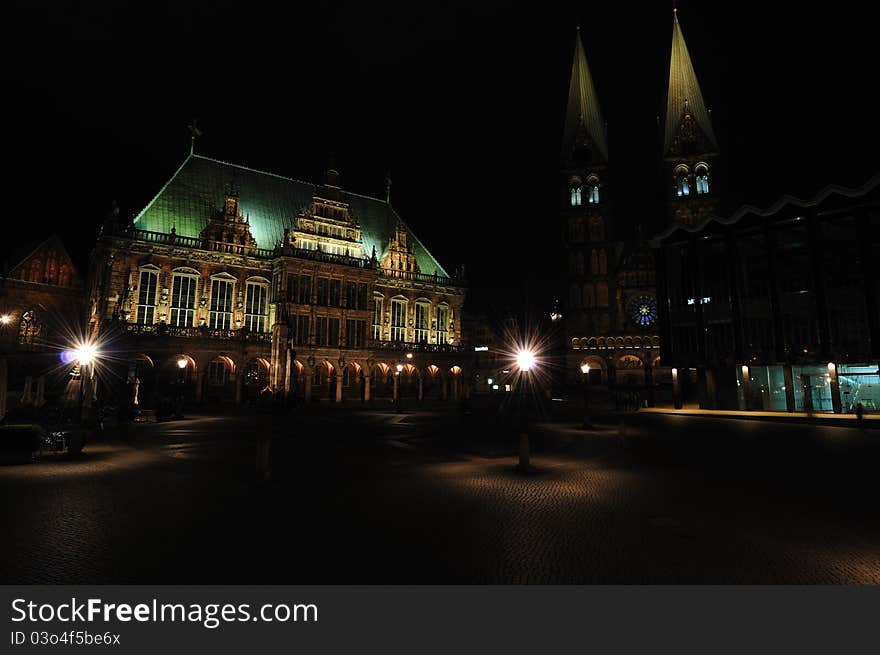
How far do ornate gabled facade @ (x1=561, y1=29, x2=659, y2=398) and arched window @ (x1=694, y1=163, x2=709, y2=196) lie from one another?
1076 centimetres

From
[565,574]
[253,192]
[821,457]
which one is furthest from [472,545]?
[253,192]

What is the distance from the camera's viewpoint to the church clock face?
64.4 metres

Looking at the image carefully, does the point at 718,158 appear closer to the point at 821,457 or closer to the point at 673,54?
the point at 673,54

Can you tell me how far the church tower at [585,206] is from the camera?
66688 millimetres

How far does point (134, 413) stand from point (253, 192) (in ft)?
105

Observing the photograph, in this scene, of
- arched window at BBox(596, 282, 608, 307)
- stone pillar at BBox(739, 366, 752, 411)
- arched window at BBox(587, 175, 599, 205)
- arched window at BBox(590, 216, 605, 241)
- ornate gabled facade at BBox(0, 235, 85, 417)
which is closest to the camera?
stone pillar at BBox(739, 366, 752, 411)

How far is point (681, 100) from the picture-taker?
69625mm

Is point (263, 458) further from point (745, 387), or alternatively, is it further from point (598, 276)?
point (598, 276)

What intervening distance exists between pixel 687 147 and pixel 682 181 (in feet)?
16.6

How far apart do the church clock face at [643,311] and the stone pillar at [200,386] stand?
2129 inches

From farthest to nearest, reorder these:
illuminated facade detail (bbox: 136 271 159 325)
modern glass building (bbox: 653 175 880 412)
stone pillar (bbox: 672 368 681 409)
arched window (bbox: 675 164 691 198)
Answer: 1. arched window (bbox: 675 164 691 198)
2. illuminated facade detail (bbox: 136 271 159 325)
3. stone pillar (bbox: 672 368 681 409)
4. modern glass building (bbox: 653 175 880 412)

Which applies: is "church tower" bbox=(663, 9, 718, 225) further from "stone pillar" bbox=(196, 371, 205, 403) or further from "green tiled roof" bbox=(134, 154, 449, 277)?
"stone pillar" bbox=(196, 371, 205, 403)

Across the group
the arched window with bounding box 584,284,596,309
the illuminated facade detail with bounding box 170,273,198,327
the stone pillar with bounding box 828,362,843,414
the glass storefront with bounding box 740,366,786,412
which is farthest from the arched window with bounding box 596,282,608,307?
the illuminated facade detail with bounding box 170,273,198,327

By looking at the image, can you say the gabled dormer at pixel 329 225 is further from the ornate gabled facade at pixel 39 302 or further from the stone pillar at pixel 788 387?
the stone pillar at pixel 788 387
